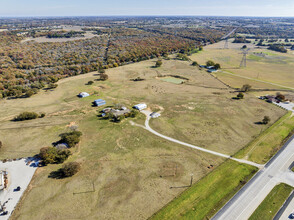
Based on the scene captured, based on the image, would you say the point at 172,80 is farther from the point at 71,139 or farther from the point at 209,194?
the point at 209,194

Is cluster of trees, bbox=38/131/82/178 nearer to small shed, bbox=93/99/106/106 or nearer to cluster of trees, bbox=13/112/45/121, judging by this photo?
cluster of trees, bbox=13/112/45/121

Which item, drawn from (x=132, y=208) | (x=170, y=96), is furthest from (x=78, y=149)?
(x=170, y=96)

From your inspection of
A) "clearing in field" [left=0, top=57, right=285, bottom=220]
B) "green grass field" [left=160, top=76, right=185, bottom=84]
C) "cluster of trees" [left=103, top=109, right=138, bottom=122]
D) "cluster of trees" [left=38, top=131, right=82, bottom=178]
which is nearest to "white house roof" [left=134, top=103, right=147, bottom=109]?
"clearing in field" [left=0, top=57, right=285, bottom=220]

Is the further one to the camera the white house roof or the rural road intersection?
the white house roof

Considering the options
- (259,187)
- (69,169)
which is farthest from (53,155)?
(259,187)

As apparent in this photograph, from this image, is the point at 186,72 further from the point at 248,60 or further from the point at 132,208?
the point at 132,208

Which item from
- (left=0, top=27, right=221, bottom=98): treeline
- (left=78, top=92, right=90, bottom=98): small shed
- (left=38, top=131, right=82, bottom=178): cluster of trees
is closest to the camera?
(left=38, top=131, right=82, bottom=178): cluster of trees
